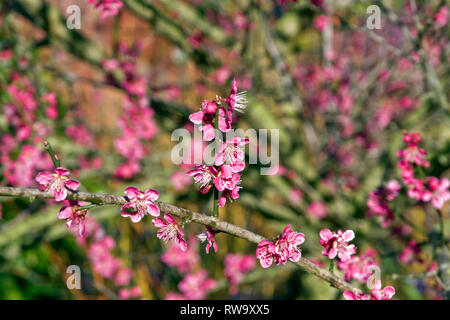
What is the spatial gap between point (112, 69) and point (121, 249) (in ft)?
5.67

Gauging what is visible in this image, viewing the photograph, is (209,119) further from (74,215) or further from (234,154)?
(74,215)

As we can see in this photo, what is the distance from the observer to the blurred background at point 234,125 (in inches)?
96.3

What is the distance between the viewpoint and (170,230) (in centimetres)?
119

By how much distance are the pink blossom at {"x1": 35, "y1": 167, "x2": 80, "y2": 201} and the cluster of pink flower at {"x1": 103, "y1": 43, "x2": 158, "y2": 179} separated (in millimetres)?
1787

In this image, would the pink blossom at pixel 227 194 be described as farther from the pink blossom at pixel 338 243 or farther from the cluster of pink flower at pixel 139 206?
the pink blossom at pixel 338 243

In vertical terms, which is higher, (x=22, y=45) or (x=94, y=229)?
(x=22, y=45)

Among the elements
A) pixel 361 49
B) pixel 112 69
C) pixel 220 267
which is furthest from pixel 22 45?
pixel 361 49

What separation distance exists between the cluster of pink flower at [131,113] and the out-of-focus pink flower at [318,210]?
4.72 feet

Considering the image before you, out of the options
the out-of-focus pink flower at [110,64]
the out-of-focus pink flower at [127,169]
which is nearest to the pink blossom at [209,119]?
the out-of-focus pink flower at [110,64]

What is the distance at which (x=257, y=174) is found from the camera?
114 inches

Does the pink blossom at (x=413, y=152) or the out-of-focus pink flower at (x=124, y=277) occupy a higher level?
the pink blossom at (x=413, y=152)

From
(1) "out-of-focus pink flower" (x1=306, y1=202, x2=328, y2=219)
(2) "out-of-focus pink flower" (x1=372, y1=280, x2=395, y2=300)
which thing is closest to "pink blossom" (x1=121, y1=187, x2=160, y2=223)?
(2) "out-of-focus pink flower" (x1=372, y1=280, x2=395, y2=300)

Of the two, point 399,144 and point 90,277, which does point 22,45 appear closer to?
point 90,277

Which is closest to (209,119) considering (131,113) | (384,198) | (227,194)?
(227,194)
